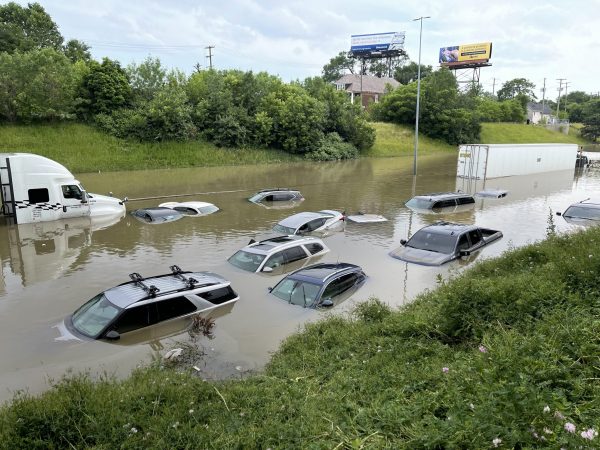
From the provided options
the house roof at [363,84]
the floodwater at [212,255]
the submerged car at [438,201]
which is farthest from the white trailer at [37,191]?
the house roof at [363,84]

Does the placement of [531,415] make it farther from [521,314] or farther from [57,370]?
[57,370]

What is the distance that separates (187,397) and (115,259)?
36.8 feet

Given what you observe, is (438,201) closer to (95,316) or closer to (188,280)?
(188,280)

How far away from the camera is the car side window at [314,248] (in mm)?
15249

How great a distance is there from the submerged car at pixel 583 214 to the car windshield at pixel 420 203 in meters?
6.47

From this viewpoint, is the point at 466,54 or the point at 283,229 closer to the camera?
the point at 283,229

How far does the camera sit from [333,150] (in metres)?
55.1

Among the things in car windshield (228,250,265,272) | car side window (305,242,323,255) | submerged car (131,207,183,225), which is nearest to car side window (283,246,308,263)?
car side window (305,242,323,255)

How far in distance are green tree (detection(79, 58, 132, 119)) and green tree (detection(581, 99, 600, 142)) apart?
298 ft

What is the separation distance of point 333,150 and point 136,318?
47.6 metres

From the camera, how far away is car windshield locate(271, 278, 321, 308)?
10.9 meters

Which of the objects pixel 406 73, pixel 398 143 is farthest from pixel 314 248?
pixel 406 73

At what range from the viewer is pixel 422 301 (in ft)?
33.2

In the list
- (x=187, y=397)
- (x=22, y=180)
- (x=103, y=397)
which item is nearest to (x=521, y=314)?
(x=187, y=397)
